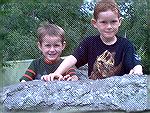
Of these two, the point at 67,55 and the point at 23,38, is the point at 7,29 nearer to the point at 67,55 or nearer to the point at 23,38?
the point at 23,38

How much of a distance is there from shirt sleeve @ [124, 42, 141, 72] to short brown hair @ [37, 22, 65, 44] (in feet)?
0.91

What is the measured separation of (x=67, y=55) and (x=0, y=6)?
1.28ft

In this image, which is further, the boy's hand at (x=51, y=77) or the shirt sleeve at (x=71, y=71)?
the shirt sleeve at (x=71, y=71)

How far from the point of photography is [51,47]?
1679mm

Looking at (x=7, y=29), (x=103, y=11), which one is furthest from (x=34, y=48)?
(x=103, y=11)

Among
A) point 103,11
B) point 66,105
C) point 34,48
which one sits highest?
point 103,11

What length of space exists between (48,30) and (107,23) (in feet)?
0.81

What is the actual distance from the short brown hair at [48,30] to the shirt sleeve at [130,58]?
0.28 meters

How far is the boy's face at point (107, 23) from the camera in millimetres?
1554

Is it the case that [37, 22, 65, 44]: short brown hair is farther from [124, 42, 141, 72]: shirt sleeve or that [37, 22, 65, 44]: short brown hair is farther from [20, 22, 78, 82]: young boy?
[124, 42, 141, 72]: shirt sleeve

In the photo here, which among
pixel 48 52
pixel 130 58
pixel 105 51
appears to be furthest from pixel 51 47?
pixel 130 58

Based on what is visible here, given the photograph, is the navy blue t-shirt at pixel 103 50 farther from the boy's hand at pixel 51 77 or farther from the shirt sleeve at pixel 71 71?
the boy's hand at pixel 51 77

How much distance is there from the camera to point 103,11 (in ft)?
5.08

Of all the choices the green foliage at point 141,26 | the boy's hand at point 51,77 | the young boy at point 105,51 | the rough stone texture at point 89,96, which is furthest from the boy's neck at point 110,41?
the rough stone texture at point 89,96
